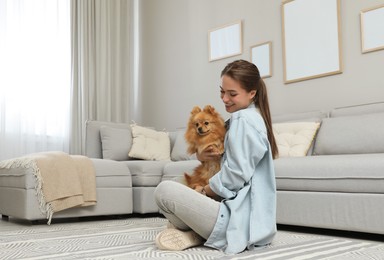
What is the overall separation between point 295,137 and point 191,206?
1521 millimetres

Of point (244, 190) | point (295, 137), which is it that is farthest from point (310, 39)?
point (244, 190)

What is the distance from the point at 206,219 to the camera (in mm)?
1674

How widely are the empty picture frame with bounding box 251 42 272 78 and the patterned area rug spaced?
1.75 metres

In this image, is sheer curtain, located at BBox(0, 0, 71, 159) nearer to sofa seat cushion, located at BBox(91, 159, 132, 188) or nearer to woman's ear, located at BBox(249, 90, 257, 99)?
sofa seat cushion, located at BBox(91, 159, 132, 188)

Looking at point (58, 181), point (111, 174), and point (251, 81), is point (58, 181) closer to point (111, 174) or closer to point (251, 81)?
point (111, 174)

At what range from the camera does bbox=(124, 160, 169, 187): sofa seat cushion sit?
3.40m

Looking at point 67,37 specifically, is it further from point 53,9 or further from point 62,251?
point 62,251

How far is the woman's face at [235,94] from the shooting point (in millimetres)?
1820

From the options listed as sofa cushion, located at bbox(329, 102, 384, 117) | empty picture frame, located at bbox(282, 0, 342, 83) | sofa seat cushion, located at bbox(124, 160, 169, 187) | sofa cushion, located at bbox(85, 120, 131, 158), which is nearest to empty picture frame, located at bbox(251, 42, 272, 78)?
empty picture frame, located at bbox(282, 0, 342, 83)

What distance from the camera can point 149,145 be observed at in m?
3.90

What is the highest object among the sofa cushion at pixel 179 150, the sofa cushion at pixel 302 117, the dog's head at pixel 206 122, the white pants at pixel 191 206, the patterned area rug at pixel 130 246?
the sofa cushion at pixel 302 117

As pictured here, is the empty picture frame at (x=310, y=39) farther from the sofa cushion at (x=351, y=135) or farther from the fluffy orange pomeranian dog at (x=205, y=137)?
the fluffy orange pomeranian dog at (x=205, y=137)

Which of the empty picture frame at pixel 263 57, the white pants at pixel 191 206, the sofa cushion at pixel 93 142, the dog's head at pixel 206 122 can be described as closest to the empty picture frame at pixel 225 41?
the empty picture frame at pixel 263 57

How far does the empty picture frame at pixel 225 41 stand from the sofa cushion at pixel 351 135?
1.43 meters
